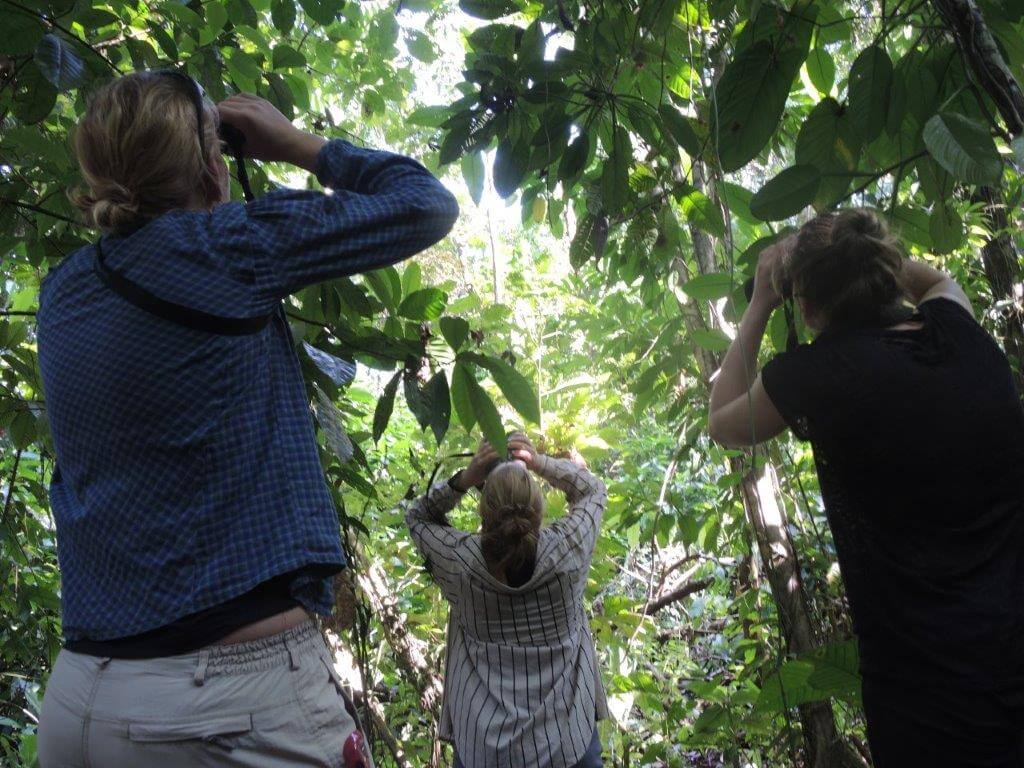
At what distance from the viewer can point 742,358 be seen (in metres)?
1.39

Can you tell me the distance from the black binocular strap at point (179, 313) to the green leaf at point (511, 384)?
21.2 inches

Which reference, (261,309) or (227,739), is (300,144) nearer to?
(261,309)

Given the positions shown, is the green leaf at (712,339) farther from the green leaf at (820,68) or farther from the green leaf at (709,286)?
the green leaf at (820,68)

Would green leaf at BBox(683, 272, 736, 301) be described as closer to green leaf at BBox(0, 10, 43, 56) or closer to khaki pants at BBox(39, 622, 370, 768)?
khaki pants at BBox(39, 622, 370, 768)

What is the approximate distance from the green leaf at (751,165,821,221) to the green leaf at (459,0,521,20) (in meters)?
0.62

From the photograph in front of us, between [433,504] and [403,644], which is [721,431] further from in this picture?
[403,644]

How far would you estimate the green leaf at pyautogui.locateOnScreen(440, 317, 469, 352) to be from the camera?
1.35 metres

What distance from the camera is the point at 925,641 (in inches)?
43.9

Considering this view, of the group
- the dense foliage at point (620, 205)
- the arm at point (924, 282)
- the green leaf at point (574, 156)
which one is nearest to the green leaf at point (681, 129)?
the dense foliage at point (620, 205)

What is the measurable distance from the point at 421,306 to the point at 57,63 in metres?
0.67

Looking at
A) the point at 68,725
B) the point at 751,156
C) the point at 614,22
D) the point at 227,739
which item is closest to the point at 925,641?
the point at 751,156

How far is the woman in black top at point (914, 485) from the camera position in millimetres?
1089

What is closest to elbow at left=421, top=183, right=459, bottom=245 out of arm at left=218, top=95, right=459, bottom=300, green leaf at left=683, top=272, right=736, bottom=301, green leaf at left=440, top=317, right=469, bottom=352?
arm at left=218, top=95, right=459, bottom=300

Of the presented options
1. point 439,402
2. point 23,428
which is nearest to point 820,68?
point 439,402
